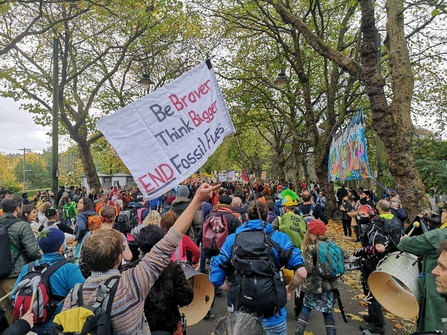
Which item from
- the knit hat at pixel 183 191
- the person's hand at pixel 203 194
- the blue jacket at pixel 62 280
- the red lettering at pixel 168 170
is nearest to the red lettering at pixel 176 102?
the red lettering at pixel 168 170

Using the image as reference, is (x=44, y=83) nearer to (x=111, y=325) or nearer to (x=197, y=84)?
(x=197, y=84)

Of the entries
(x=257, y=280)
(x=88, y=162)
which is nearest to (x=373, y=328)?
(x=257, y=280)

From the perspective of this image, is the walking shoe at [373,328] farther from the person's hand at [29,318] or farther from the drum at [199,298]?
the person's hand at [29,318]

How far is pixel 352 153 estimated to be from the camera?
7020 mm

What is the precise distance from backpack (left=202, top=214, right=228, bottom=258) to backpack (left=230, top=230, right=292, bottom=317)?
7.74 feet

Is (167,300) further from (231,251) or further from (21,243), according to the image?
(21,243)

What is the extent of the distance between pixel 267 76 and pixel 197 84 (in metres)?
16.8

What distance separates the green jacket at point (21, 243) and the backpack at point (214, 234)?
8.11 feet

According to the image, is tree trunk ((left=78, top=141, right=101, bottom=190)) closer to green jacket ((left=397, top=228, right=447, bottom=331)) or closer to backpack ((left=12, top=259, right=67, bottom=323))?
backpack ((left=12, top=259, right=67, bottom=323))

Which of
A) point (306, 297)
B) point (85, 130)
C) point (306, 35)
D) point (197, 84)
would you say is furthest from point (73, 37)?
point (306, 297)

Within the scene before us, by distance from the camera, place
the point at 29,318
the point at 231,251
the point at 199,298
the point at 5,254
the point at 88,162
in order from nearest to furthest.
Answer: the point at 29,318, the point at 231,251, the point at 199,298, the point at 5,254, the point at 88,162

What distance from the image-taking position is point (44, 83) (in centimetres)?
1476

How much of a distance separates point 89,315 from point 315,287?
3038mm

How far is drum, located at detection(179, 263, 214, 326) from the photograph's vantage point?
3050 millimetres
